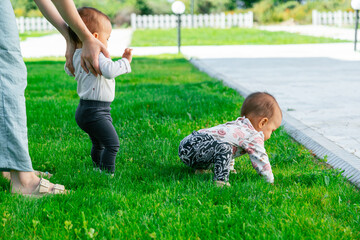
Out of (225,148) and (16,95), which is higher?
(16,95)

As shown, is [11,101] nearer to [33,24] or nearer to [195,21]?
[195,21]

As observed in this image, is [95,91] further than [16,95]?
Yes

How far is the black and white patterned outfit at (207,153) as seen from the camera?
10.1ft

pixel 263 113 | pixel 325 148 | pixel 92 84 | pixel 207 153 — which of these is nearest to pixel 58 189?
pixel 92 84

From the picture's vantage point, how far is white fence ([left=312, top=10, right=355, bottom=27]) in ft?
105

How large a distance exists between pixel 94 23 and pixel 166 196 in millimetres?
1200

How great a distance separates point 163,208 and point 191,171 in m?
0.88

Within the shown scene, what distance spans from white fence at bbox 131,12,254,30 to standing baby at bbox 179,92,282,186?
101ft

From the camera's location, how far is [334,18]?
106ft

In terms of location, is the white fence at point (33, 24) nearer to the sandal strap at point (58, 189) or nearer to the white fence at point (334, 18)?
the white fence at point (334, 18)

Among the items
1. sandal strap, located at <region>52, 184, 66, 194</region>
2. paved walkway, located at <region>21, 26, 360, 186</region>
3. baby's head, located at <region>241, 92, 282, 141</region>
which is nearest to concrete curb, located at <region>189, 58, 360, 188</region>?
paved walkway, located at <region>21, 26, 360, 186</region>

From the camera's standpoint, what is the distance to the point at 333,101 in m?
6.06

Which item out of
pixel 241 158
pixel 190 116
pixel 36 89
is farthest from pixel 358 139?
pixel 36 89

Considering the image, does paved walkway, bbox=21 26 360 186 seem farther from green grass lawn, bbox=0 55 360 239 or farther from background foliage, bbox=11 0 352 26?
background foliage, bbox=11 0 352 26
